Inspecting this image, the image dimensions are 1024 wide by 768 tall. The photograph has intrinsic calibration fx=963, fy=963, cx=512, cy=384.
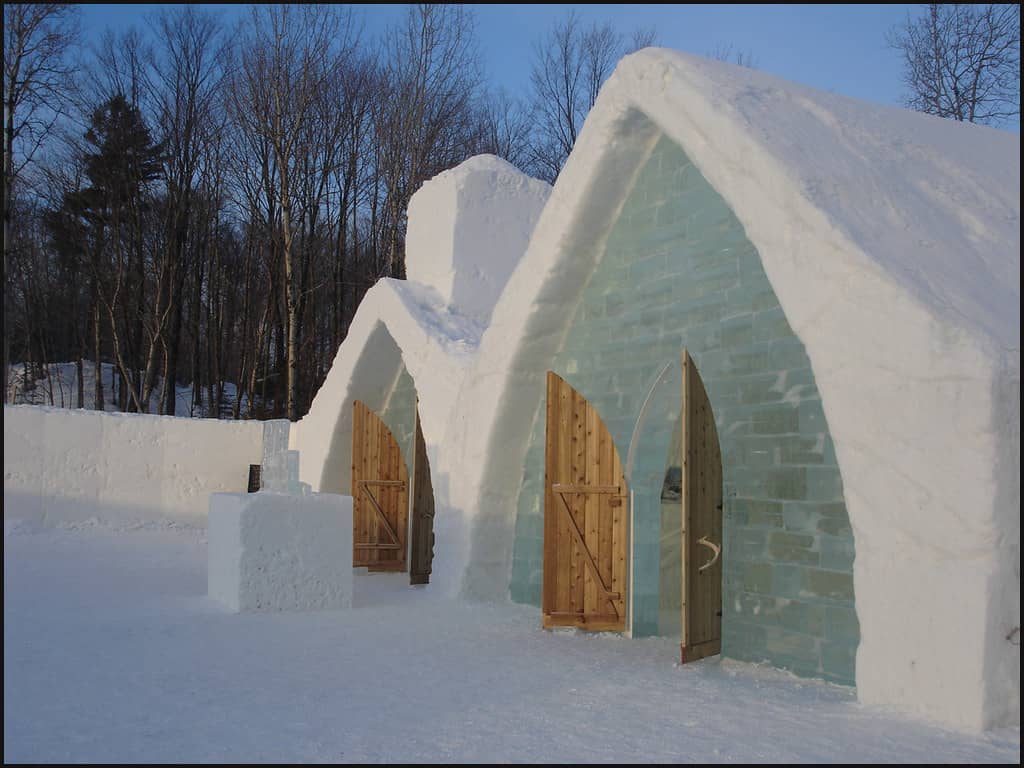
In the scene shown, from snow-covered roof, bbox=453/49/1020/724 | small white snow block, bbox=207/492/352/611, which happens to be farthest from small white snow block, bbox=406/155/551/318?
snow-covered roof, bbox=453/49/1020/724

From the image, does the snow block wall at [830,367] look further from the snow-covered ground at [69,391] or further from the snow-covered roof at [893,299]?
the snow-covered ground at [69,391]

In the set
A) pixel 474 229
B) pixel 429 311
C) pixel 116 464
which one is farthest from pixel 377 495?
pixel 116 464

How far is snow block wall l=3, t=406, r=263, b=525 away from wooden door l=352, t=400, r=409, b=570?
318 cm

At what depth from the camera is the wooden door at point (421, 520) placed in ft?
34.9

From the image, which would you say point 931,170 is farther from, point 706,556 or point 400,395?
point 400,395

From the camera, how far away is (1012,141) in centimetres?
738

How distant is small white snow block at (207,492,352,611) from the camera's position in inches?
302

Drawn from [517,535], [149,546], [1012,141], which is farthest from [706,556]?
[149,546]

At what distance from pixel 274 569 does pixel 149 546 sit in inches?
188

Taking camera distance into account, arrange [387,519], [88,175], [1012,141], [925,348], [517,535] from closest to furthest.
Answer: [925,348] < [1012,141] < [517,535] < [387,519] < [88,175]

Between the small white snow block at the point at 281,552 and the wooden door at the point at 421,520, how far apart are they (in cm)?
251

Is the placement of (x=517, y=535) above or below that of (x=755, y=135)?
below

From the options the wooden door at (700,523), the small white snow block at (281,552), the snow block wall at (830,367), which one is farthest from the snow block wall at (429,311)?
the wooden door at (700,523)

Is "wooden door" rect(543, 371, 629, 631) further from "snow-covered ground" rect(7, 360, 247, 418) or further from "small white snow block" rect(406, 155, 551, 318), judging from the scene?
"snow-covered ground" rect(7, 360, 247, 418)
